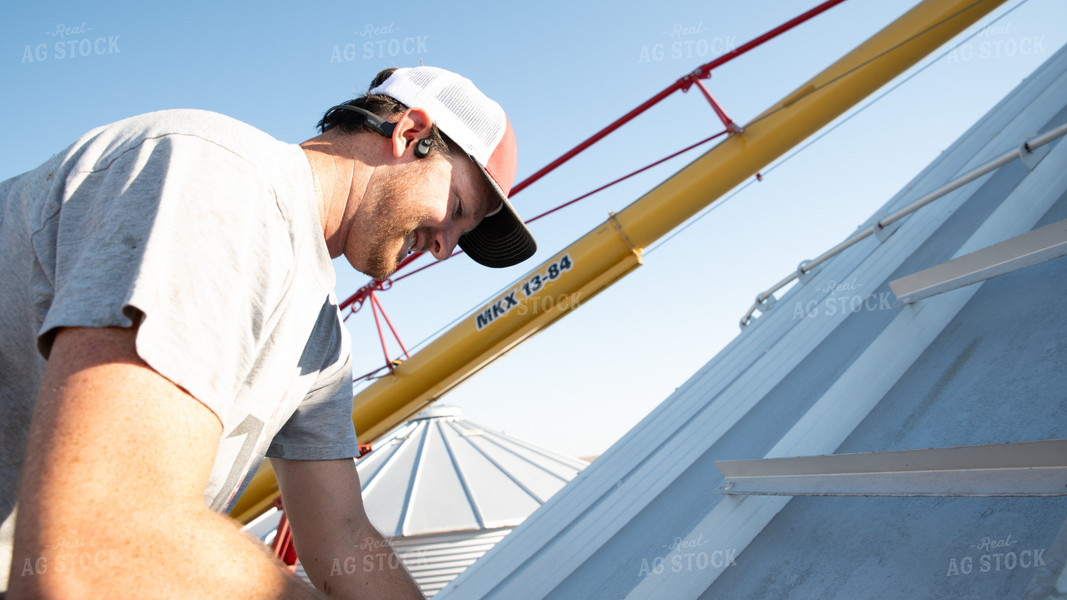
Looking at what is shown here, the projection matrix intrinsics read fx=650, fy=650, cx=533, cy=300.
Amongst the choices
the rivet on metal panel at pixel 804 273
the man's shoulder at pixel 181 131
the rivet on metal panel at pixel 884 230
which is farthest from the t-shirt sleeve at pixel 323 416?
the rivet on metal panel at pixel 804 273

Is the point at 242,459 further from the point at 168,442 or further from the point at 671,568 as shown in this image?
the point at 671,568

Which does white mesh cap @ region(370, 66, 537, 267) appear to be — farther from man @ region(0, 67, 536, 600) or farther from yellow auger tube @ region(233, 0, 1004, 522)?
yellow auger tube @ region(233, 0, 1004, 522)

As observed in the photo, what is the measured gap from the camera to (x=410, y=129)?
167 cm

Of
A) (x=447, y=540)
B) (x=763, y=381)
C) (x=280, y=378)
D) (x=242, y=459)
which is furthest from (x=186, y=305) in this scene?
(x=447, y=540)

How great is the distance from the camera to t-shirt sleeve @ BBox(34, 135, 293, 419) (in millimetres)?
833

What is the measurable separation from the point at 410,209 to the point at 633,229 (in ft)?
10.5

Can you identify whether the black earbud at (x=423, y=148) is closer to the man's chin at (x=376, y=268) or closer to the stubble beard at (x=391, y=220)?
the stubble beard at (x=391, y=220)

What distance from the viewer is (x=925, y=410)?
1498 mm

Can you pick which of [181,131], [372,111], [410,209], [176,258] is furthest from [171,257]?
[372,111]

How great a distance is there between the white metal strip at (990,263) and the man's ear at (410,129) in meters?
1.27

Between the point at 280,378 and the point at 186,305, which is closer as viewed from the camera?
the point at 186,305

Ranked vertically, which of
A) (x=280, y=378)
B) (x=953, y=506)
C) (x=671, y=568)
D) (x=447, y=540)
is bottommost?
(x=447, y=540)

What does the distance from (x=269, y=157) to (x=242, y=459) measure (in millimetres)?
710

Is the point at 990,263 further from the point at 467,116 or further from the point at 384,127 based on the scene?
the point at 384,127
